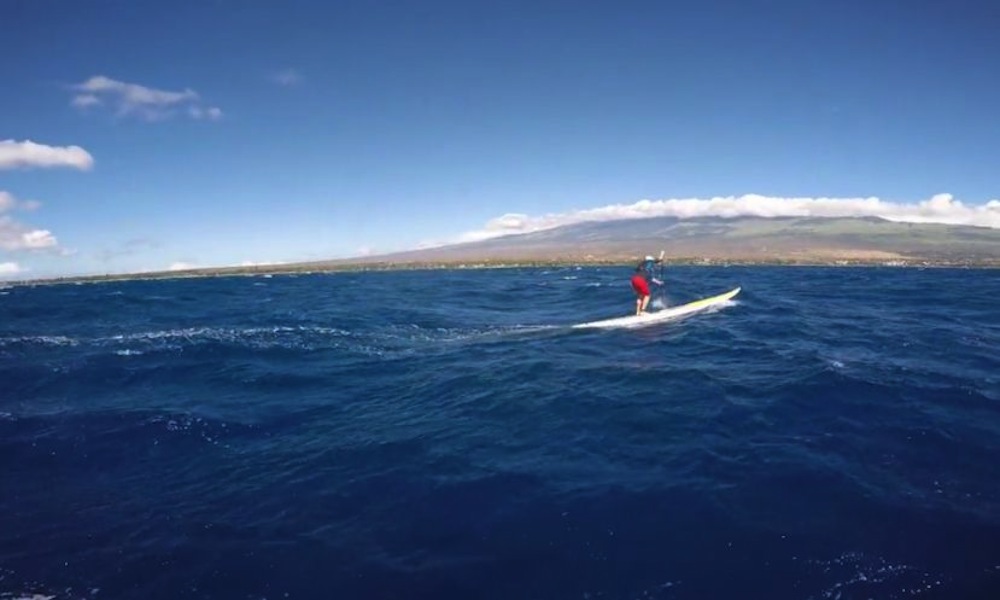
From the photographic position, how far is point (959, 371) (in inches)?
808

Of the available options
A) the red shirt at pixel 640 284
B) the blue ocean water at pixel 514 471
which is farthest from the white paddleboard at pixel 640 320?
the blue ocean water at pixel 514 471

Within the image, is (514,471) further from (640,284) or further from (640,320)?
(640,320)

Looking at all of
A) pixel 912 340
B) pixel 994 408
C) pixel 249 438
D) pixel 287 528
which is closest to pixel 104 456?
pixel 249 438

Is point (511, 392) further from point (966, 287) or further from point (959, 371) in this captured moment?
point (966, 287)

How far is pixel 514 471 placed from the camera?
13305mm

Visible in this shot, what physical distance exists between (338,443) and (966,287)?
68841 mm

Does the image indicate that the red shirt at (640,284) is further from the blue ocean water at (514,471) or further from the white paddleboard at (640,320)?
the blue ocean water at (514,471)

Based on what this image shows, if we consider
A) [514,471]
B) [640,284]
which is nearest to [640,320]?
[640,284]

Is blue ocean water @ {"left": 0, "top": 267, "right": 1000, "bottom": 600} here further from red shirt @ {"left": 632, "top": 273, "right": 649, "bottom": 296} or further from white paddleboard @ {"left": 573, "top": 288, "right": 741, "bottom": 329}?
red shirt @ {"left": 632, "top": 273, "right": 649, "bottom": 296}

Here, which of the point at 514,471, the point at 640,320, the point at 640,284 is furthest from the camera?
the point at 640,320

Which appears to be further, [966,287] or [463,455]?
[966,287]

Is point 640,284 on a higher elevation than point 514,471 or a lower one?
higher

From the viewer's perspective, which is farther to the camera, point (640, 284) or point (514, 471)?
point (640, 284)

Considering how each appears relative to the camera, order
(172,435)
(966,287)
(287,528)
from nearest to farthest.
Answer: (287,528)
(172,435)
(966,287)
